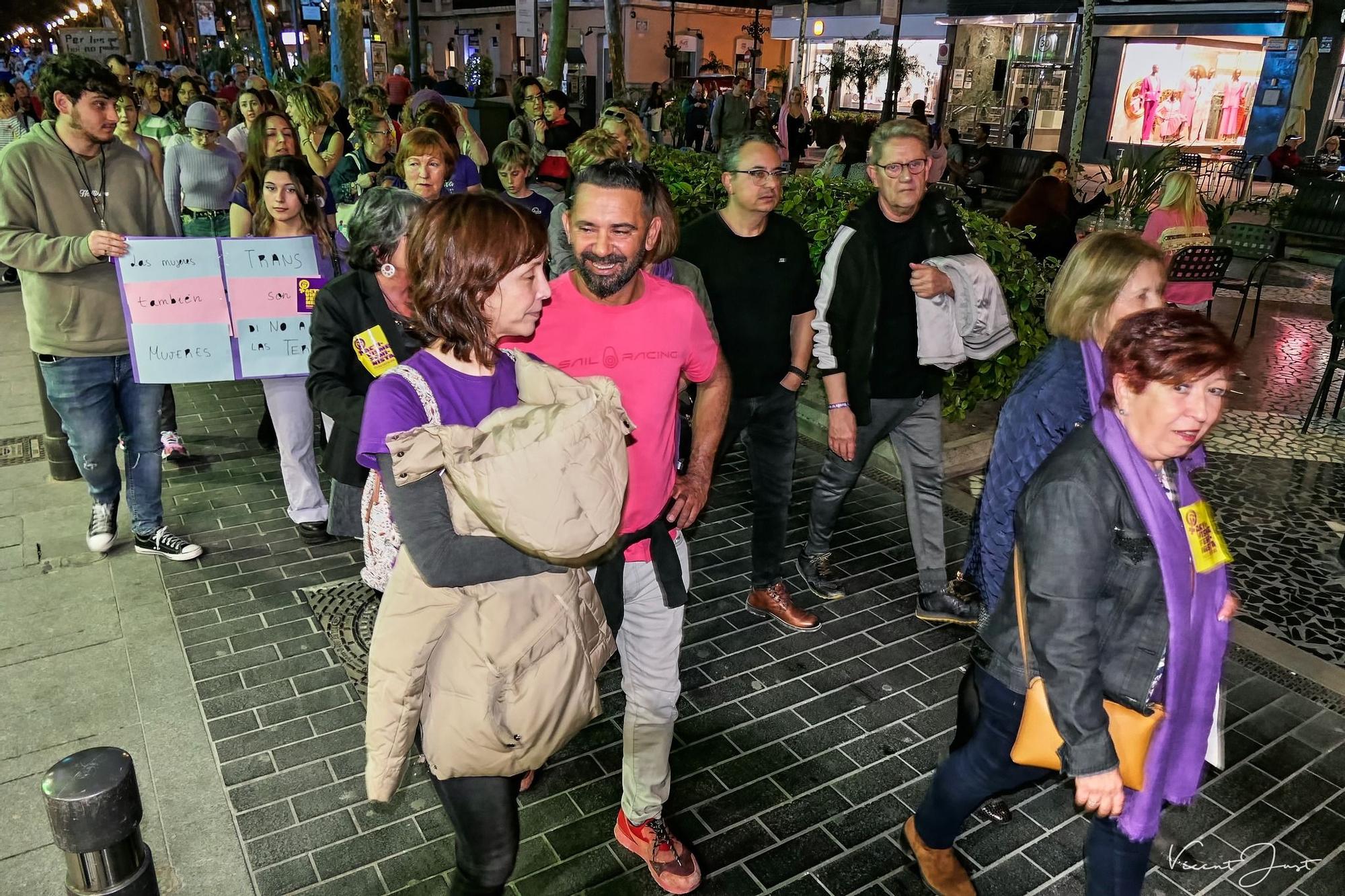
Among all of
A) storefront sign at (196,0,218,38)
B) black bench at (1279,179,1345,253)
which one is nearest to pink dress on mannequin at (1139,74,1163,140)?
black bench at (1279,179,1345,253)

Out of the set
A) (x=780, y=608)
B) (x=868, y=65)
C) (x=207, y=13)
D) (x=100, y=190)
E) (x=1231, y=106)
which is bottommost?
(x=780, y=608)

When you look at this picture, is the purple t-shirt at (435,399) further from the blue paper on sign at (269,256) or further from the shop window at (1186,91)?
the shop window at (1186,91)

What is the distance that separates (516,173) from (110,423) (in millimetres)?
3024

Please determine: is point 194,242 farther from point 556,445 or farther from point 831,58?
point 831,58

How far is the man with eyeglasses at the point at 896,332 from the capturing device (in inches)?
167

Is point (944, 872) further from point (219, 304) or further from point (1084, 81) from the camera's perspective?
point (1084, 81)

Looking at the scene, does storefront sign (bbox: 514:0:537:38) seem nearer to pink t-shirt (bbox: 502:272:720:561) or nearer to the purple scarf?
pink t-shirt (bbox: 502:272:720:561)

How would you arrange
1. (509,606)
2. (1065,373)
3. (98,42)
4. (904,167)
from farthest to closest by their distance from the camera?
(98,42) → (904,167) → (1065,373) → (509,606)

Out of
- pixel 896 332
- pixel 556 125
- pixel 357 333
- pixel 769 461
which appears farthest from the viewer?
pixel 556 125

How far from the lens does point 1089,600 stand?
2316 millimetres

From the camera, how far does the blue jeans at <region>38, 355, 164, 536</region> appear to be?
15.7ft

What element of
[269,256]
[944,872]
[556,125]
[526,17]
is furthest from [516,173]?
[526,17]

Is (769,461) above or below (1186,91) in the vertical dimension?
below

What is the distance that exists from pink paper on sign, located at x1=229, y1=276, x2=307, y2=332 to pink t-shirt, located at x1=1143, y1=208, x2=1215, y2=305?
6.73m
